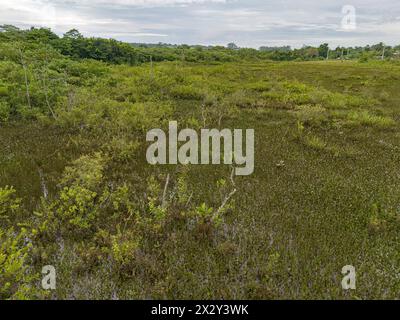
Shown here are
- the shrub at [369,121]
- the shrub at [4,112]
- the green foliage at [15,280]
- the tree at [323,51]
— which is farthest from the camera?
the tree at [323,51]

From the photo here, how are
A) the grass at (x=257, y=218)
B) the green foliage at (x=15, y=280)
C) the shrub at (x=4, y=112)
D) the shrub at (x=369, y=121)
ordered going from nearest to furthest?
the green foliage at (x=15, y=280) < the grass at (x=257, y=218) < the shrub at (x=4, y=112) < the shrub at (x=369, y=121)

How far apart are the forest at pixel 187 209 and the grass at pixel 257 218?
0.02 metres

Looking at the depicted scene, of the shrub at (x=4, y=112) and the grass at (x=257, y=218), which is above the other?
the shrub at (x=4, y=112)

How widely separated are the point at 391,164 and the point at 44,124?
11.2 meters

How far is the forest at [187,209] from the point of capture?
3621mm

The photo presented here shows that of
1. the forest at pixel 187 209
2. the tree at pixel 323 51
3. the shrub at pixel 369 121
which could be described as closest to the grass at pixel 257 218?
the forest at pixel 187 209

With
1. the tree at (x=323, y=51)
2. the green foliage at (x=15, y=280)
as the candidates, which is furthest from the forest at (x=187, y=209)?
the tree at (x=323, y=51)

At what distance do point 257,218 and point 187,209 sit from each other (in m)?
1.24

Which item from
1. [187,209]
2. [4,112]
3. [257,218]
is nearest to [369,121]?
[257,218]

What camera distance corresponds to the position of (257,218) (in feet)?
16.9

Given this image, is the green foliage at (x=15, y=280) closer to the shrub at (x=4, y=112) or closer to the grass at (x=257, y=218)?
the grass at (x=257, y=218)

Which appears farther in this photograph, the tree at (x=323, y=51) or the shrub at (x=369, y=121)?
the tree at (x=323, y=51)

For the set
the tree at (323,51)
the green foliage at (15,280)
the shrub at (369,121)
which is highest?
the tree at (323,51)
